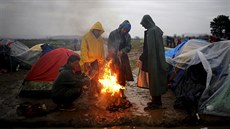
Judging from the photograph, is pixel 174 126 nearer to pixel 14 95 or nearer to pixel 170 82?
pixel 170 82

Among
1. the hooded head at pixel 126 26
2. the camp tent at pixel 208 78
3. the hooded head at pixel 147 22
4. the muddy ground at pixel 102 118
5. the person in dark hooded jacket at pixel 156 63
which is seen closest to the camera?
the muddy ground at pixel 102 118


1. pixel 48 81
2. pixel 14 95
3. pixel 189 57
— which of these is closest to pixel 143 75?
pixel 189 57

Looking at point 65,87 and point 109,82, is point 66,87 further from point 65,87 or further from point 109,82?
point 109,82

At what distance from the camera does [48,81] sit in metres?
7.60

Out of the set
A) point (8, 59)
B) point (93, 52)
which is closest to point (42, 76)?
point (93, 52)

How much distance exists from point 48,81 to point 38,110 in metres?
2.09

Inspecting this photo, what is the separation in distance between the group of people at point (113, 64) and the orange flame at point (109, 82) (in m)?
0.18

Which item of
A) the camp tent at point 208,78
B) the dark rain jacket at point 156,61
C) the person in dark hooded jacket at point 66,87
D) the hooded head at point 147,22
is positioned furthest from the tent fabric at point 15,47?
the camp tent at point 208,78

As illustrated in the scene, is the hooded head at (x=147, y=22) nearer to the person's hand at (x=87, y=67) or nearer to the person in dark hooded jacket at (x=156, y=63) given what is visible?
the person in dark hooded jacket at (x=156, y=63)

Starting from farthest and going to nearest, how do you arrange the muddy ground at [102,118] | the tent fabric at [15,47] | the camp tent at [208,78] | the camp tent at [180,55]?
1. the tent fabric at [15,47]
2. the camp tent at [180,55]
3. the camp tent at [208,78]
4. the muddy ground at [102,118]

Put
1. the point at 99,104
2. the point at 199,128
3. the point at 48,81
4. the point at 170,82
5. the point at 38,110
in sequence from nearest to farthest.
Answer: the point at 199,128, the point at 38,110, the point at 99,104, the point at 48,81, the point at 170,82

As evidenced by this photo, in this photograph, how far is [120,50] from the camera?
23.3 ft

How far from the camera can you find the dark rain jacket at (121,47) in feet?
23.1

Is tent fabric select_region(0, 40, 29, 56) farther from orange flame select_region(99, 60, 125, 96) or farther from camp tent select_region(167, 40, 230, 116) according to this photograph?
camp tent select_region(167, 40, 230, 116)
